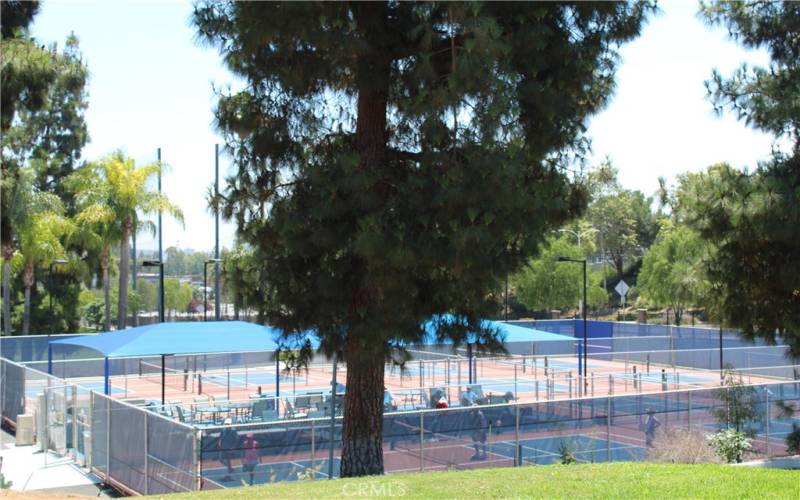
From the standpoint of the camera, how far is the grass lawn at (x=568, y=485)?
10.5 meters

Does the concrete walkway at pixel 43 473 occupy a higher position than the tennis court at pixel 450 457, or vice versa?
the tennis court at pixel 450 457

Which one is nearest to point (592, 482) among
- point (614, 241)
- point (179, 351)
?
point (179, 351)

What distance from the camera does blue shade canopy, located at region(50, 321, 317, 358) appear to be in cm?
2241

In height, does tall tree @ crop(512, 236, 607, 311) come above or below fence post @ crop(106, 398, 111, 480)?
above

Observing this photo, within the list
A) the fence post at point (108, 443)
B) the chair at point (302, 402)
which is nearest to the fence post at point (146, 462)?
the fence post at point (108, 443)

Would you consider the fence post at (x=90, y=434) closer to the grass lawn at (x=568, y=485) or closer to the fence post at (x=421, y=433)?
the fence post at (x=421, y=433)

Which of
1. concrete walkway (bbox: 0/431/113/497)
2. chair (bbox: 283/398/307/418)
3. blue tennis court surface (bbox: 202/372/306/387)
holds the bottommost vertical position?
concrete walkway (bbox: 0/431/113/497)

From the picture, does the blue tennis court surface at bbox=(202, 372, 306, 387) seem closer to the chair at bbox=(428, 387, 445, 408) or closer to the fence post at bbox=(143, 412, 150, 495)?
the chair at bbox=(428, 387, 445, 408)

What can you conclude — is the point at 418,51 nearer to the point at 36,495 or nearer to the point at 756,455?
the point at 36,495

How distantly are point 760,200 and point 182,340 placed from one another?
554 inches

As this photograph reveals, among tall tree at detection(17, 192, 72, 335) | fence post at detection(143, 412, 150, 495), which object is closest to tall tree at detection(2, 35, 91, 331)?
tall tree at detection(17, 192, 72, 335)

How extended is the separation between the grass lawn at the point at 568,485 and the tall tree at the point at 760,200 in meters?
4.32

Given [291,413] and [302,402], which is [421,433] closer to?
[291,413]

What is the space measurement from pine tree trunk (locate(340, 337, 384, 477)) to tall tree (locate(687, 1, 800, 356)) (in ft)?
21.7
